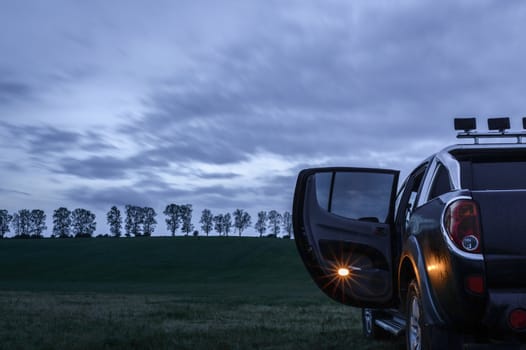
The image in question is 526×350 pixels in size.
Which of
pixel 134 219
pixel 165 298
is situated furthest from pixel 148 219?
pixel 165 298

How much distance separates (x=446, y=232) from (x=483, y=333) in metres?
0.70

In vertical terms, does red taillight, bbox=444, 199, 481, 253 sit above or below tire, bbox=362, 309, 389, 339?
above

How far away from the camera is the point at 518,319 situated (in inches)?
162

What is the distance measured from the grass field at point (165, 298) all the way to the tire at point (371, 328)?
0.15 m

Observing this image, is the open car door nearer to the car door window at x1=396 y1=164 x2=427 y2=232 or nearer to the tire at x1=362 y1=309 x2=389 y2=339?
the car door window at x1=396 y1=164 x2=427 y2=232

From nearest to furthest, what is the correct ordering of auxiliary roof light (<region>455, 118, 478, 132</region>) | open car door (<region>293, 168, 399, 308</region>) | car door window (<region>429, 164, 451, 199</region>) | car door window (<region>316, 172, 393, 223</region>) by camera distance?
car door window (<region>429, 164, 451, 199</region>), auxiliary roof light (<region>455, 118, 478, 132</region>), open car door (<region>293, 168, 399, 308</region>), car door window (<region>316, 172, 393, 223</region>)

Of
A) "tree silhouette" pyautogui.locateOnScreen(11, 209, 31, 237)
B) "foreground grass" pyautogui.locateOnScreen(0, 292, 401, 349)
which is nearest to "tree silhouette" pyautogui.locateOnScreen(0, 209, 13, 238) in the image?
"tree silhouette" pyautogui.locateOnScreen(11, 209, 31, 237)

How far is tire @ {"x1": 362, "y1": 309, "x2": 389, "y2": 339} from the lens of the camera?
8586 millimetres

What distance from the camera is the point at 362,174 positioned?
6.81 meters

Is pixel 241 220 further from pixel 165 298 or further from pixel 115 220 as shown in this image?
pixel 165 298

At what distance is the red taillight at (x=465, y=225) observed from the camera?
13.8 feet

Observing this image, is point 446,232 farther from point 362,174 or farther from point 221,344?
point 221,344

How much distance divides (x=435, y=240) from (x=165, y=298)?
75.0ft

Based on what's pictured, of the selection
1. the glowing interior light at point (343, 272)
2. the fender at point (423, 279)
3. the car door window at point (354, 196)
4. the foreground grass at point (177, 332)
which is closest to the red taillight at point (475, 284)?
the fender at point (423, 279)
